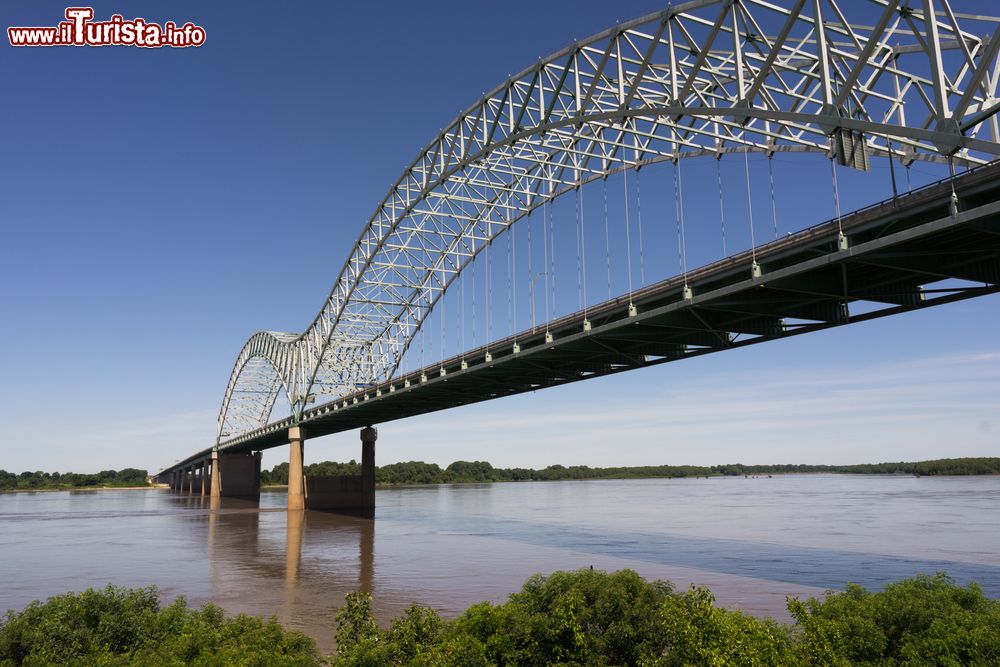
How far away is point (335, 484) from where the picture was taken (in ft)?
278

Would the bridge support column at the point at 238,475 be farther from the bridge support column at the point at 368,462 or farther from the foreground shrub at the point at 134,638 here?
the foreground shrub at the point at 134,638

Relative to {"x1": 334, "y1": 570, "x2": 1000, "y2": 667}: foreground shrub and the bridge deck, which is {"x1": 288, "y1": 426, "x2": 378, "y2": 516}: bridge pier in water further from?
{"x1": 334, "y1": 570, "x2": 1000, "y2": 667}: foreground shrub

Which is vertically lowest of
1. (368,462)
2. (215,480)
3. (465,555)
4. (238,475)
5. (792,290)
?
(465,555)

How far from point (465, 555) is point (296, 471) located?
47017 mm

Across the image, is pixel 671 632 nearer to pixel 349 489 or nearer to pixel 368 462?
pixel 368 462

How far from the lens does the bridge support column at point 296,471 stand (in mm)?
80562

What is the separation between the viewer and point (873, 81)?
25.2 meters

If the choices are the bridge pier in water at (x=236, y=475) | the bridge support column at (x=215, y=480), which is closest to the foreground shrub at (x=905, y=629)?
the bridge support column at (x=215, y=480)

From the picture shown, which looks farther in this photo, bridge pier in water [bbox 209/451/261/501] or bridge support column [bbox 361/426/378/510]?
bridge pier in water [bbox 209/451/261/501]

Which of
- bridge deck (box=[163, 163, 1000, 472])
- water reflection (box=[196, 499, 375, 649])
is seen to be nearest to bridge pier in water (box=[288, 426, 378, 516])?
water reflection (box=[196, 499, 375, 649])

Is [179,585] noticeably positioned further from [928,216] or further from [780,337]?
[928,216]

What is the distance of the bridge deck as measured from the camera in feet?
67.9

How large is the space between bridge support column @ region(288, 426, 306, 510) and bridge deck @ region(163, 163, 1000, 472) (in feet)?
137

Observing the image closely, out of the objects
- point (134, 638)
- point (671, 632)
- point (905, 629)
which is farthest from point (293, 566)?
point (905, 629)
